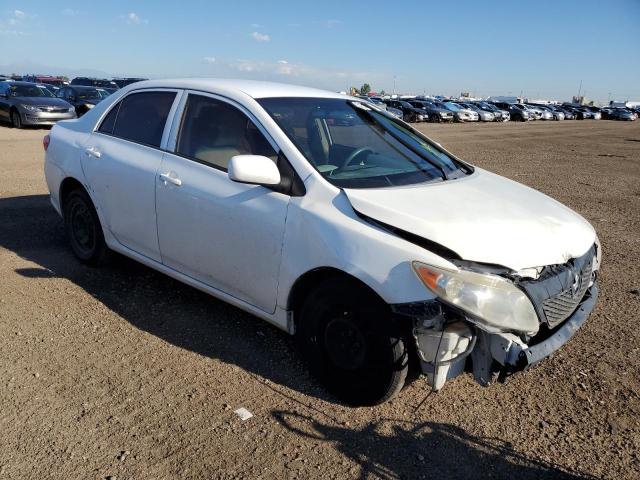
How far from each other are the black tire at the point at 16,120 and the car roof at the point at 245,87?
1604 cm

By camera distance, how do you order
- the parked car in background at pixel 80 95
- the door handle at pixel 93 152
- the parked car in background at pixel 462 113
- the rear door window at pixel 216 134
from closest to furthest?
the rear door window at pixel 216 134 → the door handle at pixel 93 152 → the parked car in background at pixel 80 95 → the parked car in background at pixel 462 113

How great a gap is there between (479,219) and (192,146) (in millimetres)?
2078

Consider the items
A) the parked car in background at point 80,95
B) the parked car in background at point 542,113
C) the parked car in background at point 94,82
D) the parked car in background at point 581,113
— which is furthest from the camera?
the parked car in background at point 581,113

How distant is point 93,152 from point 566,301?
149 inches

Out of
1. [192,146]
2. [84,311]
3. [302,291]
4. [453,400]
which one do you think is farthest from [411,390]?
[84,311]

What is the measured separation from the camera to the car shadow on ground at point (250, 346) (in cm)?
275

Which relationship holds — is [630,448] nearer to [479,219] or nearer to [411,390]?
[411,390]

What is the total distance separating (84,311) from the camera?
4.23m

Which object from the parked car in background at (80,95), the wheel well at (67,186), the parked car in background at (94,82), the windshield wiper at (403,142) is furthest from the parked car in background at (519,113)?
the wheel well at (67,186)

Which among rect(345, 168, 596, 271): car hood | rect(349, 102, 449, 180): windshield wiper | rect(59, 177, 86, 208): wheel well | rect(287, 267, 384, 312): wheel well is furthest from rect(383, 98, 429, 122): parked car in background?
rect(287, 267, 384, 312): wheel well

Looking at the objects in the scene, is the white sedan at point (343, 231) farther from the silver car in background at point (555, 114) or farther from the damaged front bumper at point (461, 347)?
the silver car in background at point (555, 114)

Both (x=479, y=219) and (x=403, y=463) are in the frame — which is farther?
(x=479, y=219)

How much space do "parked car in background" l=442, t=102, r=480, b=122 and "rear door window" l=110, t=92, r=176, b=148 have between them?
38101 millimetres

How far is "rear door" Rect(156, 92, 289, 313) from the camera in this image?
336cm
